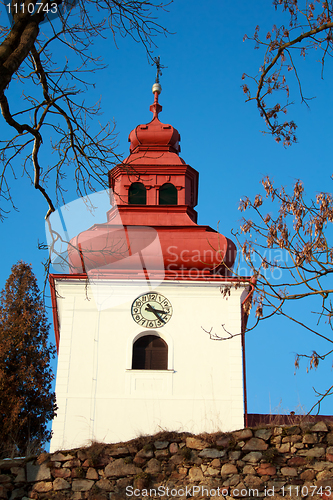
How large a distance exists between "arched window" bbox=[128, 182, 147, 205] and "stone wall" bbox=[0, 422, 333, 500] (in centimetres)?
1414

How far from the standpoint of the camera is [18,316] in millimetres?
13273

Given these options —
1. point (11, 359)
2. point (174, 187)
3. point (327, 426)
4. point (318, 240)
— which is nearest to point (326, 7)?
point (318, 240)

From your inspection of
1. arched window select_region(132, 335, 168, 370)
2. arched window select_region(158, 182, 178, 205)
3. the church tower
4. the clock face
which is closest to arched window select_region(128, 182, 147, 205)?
arched window select_region(158, 182, 178, 205)

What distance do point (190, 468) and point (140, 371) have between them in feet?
30.1

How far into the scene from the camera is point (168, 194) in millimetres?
22500

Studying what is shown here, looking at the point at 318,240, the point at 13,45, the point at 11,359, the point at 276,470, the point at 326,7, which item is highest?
the point at 326,7

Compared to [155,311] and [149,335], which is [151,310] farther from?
[149,335]

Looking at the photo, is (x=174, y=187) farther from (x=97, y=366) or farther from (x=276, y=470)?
(x=276, y=470)

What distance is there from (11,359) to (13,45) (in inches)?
288

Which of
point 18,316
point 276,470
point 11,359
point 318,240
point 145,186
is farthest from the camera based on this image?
point 145,186

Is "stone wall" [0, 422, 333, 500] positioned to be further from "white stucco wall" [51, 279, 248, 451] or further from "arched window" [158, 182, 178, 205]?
"arched window" [158, 182, 178, 205]

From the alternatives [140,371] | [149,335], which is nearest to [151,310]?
[149,335]

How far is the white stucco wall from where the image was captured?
1691 centimetres

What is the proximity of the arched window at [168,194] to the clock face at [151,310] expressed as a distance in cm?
435
